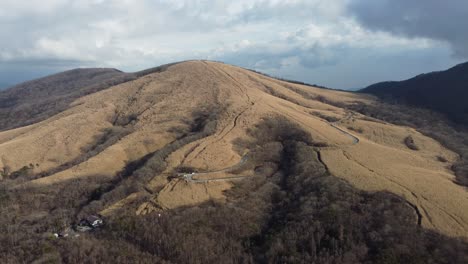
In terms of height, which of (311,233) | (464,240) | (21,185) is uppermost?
(464,240)

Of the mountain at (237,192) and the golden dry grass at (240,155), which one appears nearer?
the mountain at (237,192)

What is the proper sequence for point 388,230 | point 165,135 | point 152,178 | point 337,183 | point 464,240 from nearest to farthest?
point 464,240 < point 388,230 < point 337,183 < point 152,178 < point 165,135

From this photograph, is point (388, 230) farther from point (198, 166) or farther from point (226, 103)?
point (226, 103)

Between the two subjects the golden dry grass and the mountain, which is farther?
the golden dry grass

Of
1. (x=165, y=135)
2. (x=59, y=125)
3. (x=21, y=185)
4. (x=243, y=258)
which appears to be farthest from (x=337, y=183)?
(x=59, y=125)

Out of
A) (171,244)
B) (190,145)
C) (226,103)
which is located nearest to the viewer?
(171,244)

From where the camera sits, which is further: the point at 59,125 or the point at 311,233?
the point at 59,125

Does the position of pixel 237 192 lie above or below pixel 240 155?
below

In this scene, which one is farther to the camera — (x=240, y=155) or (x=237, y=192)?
(x=240, y=155)
